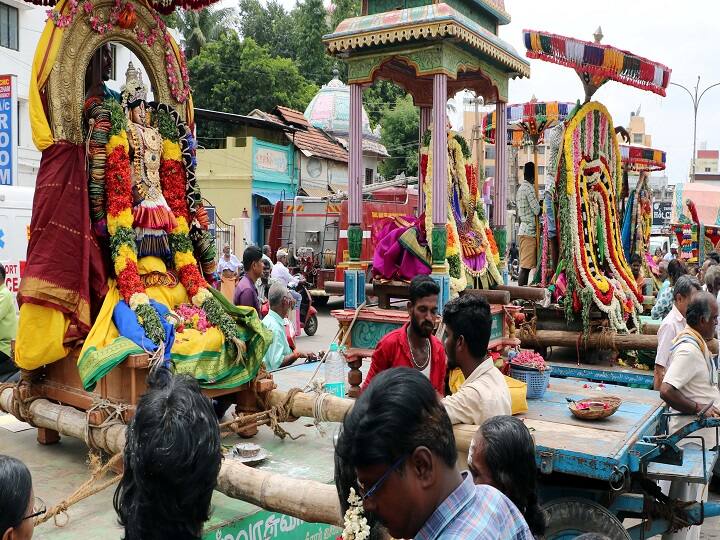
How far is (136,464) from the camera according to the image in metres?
2.00

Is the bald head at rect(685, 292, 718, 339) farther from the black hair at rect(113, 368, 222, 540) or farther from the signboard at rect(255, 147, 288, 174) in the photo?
the signboard at rect(255, 147, 288, 174)

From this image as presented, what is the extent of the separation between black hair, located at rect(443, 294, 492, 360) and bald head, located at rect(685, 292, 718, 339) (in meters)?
2.12

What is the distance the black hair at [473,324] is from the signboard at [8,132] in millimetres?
9921

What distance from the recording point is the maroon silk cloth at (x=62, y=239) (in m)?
4.62

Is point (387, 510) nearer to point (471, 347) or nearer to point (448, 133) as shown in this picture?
point (471, 347)

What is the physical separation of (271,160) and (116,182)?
60.7 feet

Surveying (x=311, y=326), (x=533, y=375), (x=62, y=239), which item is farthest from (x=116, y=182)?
(x=311, y=326)

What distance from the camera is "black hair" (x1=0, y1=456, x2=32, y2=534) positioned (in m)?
1.83

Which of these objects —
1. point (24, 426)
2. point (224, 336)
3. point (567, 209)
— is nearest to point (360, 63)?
point (567, 209)

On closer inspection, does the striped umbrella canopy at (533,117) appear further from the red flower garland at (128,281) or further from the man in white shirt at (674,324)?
the red flower garland at (128,281)

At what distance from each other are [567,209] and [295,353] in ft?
11.6

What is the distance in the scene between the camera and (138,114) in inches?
204

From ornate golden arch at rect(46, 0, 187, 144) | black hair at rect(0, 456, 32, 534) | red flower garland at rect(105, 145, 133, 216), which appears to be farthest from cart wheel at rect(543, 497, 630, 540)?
ornate golden arch at rect(46, 0, 187, 144)

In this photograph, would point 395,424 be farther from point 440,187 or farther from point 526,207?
point 526,207
